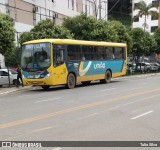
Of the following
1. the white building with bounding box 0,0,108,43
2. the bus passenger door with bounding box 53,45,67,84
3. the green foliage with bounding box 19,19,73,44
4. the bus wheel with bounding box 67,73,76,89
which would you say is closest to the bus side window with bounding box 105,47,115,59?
the green foliage with bounding box 19,19,73,44

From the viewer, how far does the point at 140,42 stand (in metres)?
54.7

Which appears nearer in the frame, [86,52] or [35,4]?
[86,52]

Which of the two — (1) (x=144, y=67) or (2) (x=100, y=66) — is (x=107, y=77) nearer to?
(2) (x=100, y=66)

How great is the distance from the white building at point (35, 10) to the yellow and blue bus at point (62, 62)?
49.8 ft

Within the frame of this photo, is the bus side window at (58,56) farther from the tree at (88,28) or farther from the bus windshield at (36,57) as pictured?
the tree at (88,28)

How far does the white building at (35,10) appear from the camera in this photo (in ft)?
142

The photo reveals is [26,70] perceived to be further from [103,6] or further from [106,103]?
[103,6]

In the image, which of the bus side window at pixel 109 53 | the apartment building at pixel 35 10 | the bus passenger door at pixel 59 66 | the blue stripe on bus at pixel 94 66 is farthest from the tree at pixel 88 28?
the bus passenger door at pixel 59 66

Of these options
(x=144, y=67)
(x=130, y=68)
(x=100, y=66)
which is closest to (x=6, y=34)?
(x=100, y=66)

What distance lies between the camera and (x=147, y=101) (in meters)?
16.8

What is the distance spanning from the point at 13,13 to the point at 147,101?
29.7 metres

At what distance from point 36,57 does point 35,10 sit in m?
25.7

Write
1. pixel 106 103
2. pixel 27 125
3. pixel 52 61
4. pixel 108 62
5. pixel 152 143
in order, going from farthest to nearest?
pixel 108 62, pixel 52 61, pixel 106 103, pixel 27 125, pixel 152 143

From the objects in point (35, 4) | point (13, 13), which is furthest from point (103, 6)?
point (13, 13)
